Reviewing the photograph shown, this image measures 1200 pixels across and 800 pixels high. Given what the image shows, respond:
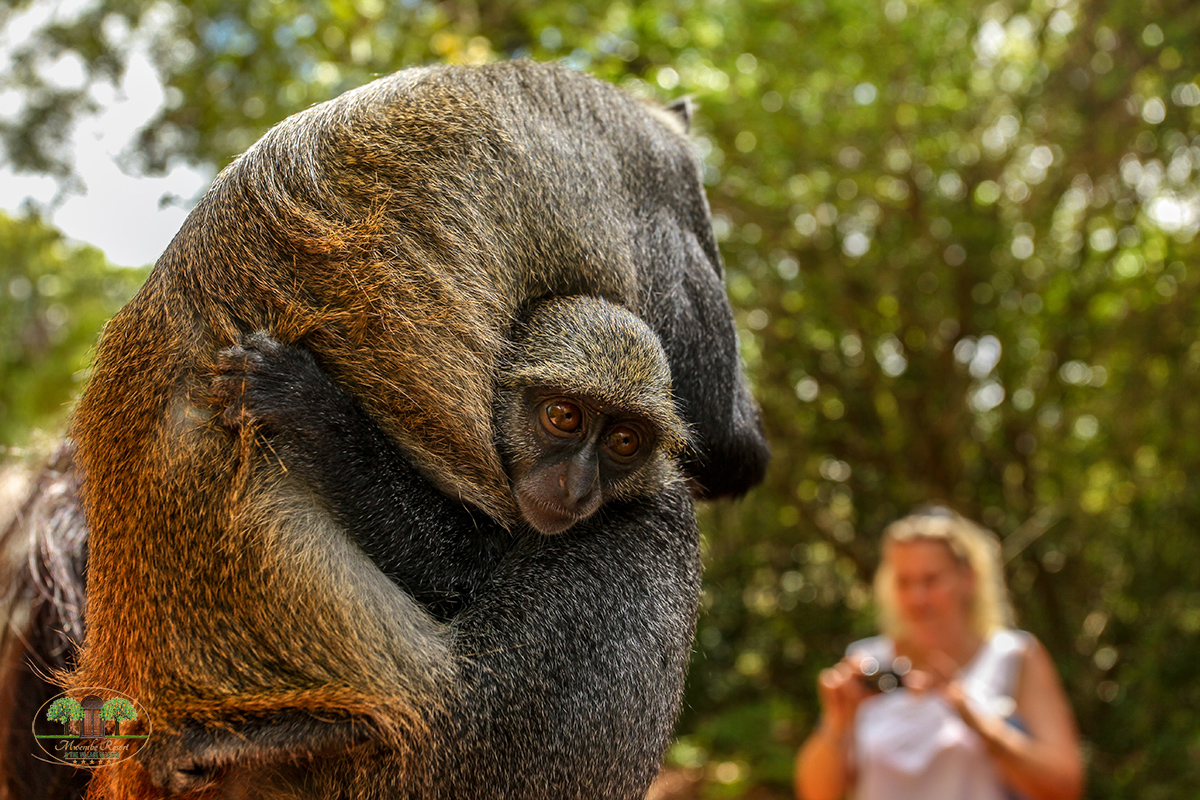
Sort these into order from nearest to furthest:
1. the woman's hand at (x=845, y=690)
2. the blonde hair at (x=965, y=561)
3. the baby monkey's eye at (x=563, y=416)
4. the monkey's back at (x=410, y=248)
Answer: the monkey's back at (x=410, y=248), the baby monkey's eye at (x=563, y=416), the woman's hand at (x=845, y=690), the blonde hair at (x=965, y=561)

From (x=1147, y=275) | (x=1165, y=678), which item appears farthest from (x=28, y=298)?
(x=1165, y=678)

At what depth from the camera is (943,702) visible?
4.85 metres

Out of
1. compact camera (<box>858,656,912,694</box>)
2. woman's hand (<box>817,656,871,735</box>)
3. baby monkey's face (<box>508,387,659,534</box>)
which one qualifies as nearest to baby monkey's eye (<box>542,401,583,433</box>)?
baby monkey's face (<box>508,387,659,534</box>)

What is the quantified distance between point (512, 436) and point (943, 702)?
376cm

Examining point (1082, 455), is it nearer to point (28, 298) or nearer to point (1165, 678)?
point (1165, 678)

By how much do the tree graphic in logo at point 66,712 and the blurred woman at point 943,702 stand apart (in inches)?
129

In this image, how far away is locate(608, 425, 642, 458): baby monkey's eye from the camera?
218cm

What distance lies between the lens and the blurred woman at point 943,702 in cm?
461

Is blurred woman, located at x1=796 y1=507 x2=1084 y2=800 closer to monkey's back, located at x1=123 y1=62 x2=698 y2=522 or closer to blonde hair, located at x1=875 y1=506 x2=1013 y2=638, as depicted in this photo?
blonde hair, located at x1=875 y1=506 x2=1013 y2=638

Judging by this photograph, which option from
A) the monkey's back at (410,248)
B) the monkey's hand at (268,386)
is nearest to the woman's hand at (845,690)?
the monkey's back at (410,248)

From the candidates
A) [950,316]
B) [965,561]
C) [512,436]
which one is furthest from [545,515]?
[950,316]

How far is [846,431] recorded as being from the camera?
11.1 metres

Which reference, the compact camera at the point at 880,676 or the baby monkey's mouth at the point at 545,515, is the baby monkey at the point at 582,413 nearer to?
the baby monkey's mouth at the point at 545,515

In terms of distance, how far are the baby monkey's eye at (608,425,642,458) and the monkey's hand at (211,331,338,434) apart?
2.47 ft
